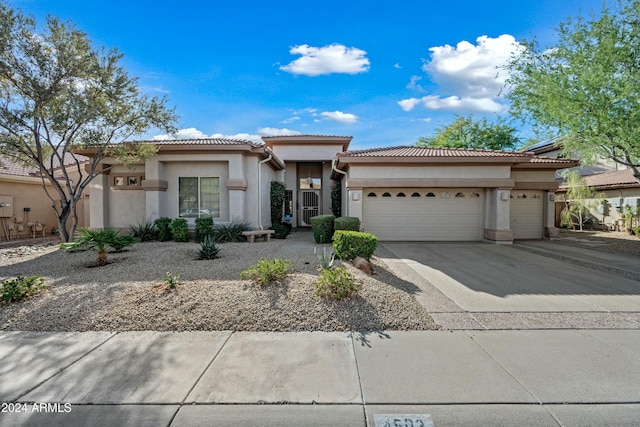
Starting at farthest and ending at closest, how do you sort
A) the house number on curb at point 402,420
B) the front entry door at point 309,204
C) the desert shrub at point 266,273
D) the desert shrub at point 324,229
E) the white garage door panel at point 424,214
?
the front entry door at point 309,204 < the white garage door panel at point 424,214 < the desert shrub at point 324,229 < the desert shrub at point 266,273 < the house number on curb at point 402,420

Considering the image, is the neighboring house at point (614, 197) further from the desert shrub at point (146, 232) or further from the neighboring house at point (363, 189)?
the desert shrub at point (146, 232)

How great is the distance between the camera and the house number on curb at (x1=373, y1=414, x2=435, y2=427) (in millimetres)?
2656

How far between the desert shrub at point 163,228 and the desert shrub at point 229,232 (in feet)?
5.70

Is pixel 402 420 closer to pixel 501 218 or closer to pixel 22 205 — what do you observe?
pixel 501 218

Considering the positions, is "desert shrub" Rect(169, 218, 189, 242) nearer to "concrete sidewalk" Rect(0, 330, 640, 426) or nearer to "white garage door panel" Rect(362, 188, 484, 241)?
"white garage door panel" Rect(362, 188, 484, 241)

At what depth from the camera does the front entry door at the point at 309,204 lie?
68.5ft

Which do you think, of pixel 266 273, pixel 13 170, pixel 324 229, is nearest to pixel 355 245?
pixel 266 273

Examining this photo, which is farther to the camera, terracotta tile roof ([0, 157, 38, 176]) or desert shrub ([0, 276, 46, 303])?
terracotta tile roof ([0, 157, 38, 176])

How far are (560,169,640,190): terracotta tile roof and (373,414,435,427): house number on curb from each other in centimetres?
2137

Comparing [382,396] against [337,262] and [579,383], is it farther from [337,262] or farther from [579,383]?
[337,262]

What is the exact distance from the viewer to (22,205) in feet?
51.2

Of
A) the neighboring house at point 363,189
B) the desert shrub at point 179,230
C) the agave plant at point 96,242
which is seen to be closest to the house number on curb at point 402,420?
the agave plant at point 96,242

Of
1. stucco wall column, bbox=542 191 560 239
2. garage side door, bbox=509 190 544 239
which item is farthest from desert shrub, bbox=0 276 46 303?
stucco wall column, bbox=542 191 560 239

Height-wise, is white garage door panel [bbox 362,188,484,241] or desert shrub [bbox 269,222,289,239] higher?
white garage door panel [bbox 362,188,484,241]
